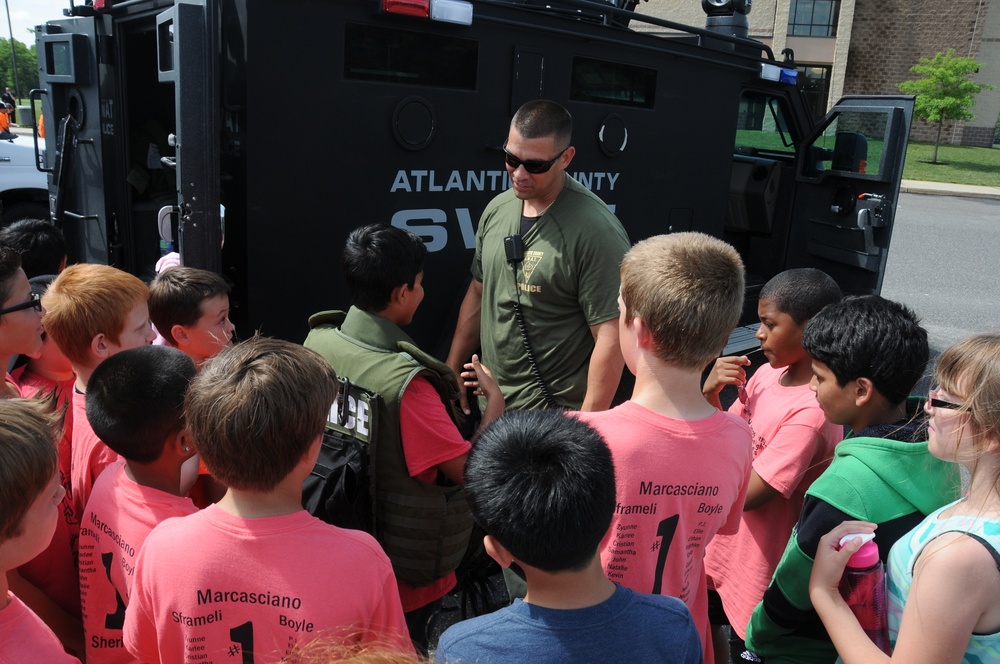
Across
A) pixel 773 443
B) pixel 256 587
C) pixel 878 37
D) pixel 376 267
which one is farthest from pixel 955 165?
pixel 256 587

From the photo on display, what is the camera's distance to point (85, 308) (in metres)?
2.21

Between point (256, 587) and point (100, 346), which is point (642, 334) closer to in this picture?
point (256, 587)

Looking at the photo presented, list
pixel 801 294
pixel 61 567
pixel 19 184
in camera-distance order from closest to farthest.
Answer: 1. pixel 61 567
2. pixel 801 294
3. pixel 19 184

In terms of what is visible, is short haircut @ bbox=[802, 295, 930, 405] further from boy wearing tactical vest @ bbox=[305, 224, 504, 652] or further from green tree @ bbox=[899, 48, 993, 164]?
green tree @ bbox=[899, 48, 993, 164]

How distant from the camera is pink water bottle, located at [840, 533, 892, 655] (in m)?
1.51

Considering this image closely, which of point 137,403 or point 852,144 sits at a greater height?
point 852,144

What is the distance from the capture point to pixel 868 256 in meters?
5.20

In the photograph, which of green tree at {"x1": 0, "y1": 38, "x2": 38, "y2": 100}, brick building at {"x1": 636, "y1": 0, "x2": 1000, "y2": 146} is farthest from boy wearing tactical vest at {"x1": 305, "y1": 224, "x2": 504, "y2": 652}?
green tree at {"x1": 0, "y1": 38, "x2": 38, "y2": 100}

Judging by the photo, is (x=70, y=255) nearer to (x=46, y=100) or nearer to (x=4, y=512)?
(x=46, y=100)

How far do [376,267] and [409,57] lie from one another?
1.48 meters

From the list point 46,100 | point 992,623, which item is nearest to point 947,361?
point 992,623

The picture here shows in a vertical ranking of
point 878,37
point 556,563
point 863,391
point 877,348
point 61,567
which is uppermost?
point 878,37

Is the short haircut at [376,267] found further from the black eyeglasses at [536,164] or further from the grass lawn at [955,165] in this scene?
the grass lawn at [955,165]

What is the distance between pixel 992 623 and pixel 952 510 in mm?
193
